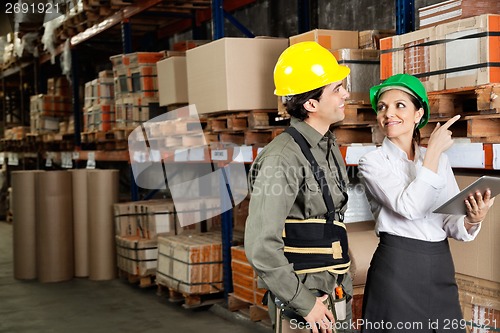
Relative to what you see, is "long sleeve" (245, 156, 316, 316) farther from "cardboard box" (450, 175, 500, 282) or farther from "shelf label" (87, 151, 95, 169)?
"shelf label" (87, 151, 95, 169)

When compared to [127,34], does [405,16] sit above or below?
below

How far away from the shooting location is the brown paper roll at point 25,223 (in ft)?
27.0

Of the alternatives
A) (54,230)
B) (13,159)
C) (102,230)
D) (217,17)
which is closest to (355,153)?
(217,17)

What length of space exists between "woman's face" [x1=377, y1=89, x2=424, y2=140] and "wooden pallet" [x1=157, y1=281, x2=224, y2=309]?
3950 mm

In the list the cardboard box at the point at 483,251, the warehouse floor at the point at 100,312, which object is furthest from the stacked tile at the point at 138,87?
the cardboard box at the point at 483,251

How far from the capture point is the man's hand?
7.77 ft

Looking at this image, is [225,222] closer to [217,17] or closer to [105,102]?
[217,17]

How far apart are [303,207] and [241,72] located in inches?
110

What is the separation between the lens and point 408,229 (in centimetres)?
285

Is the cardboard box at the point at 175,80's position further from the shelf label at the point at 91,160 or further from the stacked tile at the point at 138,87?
the shelf label at the point at 91,160

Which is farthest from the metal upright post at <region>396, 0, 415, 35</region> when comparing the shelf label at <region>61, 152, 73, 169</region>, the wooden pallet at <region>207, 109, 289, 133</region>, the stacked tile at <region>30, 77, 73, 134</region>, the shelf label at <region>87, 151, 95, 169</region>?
the stacked tile at <region>30, 77, 73, 134</region>

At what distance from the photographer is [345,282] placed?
8.82 feet

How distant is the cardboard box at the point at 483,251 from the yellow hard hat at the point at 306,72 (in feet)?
3.81

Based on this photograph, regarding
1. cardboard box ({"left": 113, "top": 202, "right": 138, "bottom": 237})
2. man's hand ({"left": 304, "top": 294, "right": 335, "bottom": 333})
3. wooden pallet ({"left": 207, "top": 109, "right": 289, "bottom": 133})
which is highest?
wooden pallet ({"left": 207, "top": 109, "right": 289, "bottom": 133})
